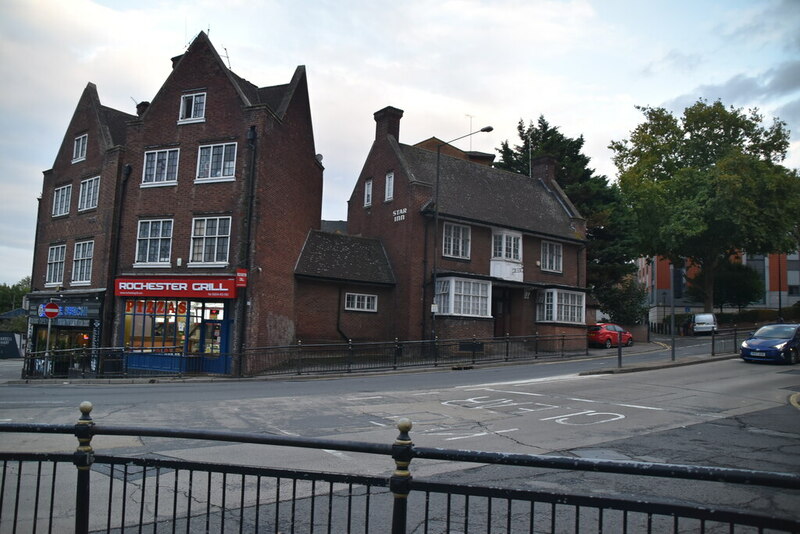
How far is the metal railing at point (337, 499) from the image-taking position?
11.5 feet

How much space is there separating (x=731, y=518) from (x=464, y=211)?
30968mm

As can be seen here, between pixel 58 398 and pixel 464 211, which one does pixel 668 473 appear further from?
pixel 464 211

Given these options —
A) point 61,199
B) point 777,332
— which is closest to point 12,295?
point 61,199

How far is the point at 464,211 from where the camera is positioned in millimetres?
33875

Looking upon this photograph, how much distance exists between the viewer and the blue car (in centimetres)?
2447

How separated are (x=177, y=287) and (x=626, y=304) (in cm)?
3149

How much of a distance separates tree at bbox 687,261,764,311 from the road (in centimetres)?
4357

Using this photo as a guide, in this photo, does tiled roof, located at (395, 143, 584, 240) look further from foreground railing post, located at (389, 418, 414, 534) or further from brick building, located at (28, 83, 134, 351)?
foreground railing post, located at (389, 418, 414, 534)

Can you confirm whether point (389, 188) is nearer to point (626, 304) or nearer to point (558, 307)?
point (558, 307)

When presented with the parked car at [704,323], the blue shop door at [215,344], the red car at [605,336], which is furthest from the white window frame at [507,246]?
the parked car at [704,323]

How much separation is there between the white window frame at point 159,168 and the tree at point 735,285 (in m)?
51.6

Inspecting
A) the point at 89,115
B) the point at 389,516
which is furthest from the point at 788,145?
the point at 389,516

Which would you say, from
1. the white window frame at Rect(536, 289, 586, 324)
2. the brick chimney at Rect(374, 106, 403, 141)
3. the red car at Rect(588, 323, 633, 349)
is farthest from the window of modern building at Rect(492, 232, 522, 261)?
the brick chimney at Rect(374, 106, 403, 141)

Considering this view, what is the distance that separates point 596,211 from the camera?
152ft
